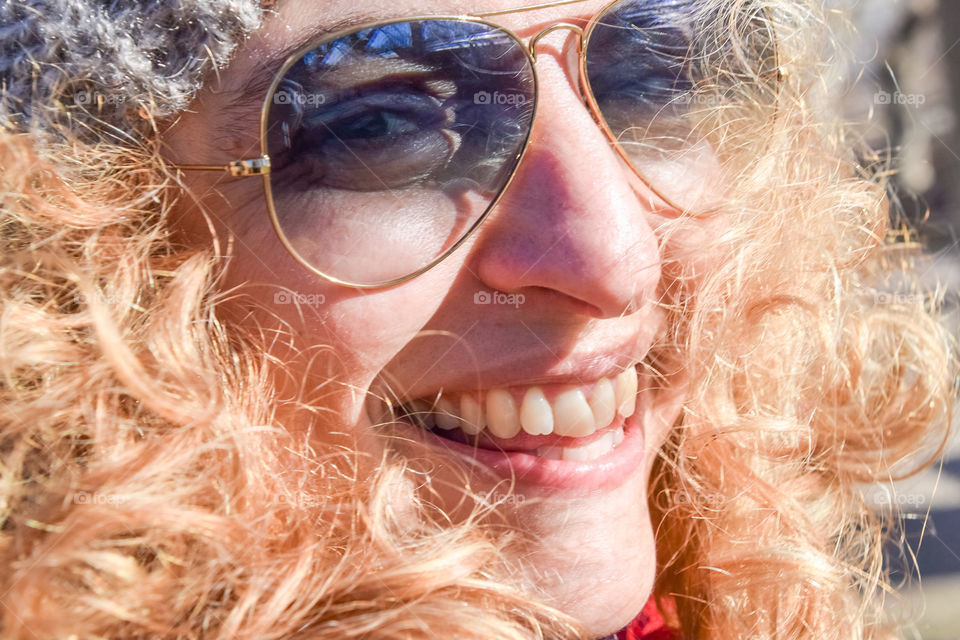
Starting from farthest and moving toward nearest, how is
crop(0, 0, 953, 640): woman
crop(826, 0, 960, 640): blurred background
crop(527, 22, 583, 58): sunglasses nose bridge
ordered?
crop(826, 0, 960, 640): blurred background → crop(527, 22, 583, 58): sunglasses nose bridge → crop(0, 0, 953, 640): woman

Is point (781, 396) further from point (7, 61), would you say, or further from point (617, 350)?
point (7, 61)

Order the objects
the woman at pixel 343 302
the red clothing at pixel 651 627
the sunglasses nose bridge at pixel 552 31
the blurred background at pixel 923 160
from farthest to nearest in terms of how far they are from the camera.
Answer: the blurred background at pixel 923 160, the red clothing at pixel 651 627, the sunglasses nose bridge at pixel 552 31, the woman at pixel 343 302

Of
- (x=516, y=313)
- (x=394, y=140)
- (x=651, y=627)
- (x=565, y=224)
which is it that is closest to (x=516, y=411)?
(x=516, y=313)

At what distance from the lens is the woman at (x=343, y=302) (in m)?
1.11

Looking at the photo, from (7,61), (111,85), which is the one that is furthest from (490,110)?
(7,61)

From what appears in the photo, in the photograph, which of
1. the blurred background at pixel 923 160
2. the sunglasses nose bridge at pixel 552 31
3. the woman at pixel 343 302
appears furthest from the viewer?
the blurred background at pixel 923 160

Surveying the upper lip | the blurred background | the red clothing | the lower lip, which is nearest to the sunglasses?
the upper lip

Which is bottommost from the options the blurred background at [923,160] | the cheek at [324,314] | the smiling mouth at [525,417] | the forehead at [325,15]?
the blurred background at [923,160]

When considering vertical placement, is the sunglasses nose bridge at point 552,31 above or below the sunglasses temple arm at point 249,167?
above

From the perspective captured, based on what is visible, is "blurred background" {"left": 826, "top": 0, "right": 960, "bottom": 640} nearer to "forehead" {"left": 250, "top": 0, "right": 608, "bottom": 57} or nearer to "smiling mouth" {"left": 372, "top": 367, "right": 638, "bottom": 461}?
"smiling mouth" {"left": 372, "top": 367, "right": 638, "bottom": 461}

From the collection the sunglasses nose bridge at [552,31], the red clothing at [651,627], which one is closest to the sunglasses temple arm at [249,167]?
the sunglasses nose bridge at [552,31]

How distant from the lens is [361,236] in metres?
1.15

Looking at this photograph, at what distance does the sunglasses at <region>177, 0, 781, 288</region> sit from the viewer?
112 cm

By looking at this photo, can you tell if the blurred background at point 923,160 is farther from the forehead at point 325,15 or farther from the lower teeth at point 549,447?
the forehead at point 325,15
